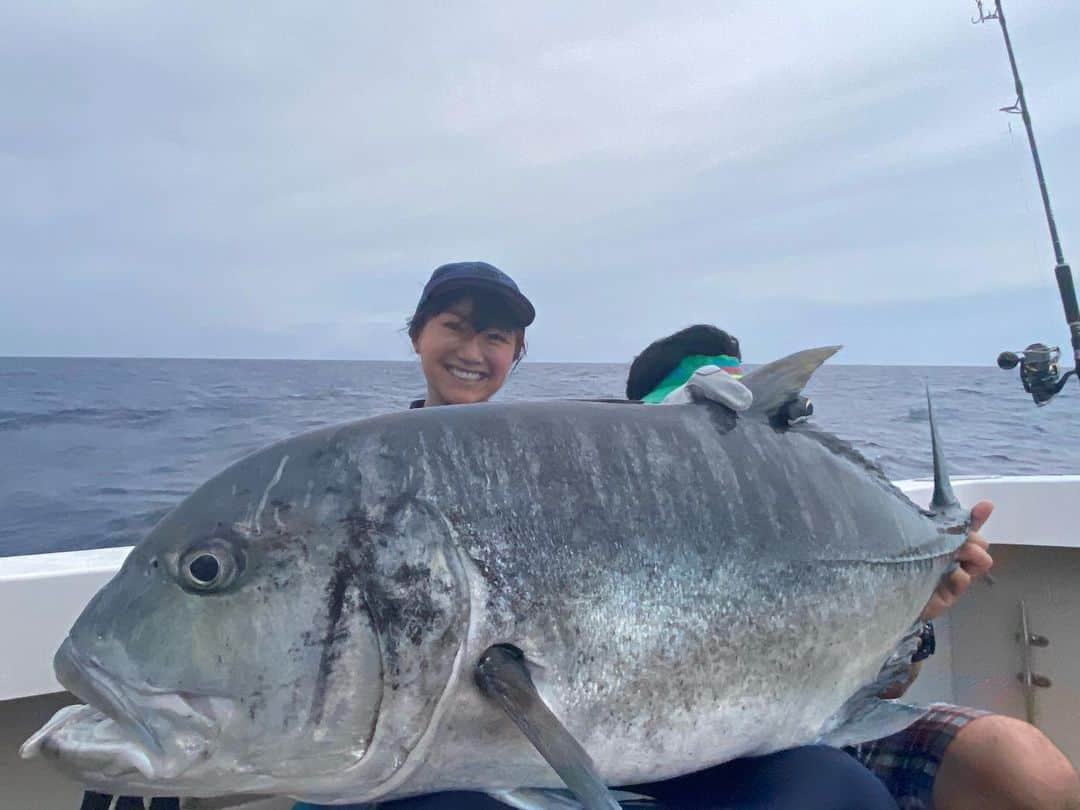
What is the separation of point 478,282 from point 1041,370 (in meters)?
4.00

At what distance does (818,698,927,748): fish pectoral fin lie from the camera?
1827mm

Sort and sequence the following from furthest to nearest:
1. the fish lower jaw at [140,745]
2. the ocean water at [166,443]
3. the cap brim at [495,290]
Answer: the ocean water at [166,443], the cap brim at [495,290], the fish lower jaw at [140,745]

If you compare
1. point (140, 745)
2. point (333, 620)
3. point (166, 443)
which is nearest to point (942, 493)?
point (333, 620)

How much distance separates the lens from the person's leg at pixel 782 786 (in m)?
1.67

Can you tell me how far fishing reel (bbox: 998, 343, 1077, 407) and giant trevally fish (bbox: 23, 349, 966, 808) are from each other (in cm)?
401

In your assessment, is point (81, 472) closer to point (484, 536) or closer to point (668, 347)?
point (668, 347)

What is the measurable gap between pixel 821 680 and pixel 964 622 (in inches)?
114

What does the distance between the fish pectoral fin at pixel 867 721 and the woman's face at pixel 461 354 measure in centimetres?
169

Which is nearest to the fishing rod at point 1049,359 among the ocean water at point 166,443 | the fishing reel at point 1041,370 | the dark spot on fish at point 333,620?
the fishing reel at point 1041,370

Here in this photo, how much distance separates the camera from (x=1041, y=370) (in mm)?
4898

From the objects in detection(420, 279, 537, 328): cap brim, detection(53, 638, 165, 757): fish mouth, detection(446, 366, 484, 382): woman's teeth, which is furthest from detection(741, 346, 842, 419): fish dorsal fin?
detection(53, 638, 165, 757): fish mouth

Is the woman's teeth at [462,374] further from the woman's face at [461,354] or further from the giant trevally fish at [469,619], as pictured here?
the giant trevally fish at [469,619]

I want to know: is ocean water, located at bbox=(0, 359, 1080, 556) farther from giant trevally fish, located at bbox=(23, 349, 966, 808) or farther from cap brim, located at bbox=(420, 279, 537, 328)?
giant trevally fish, located at bbox=(23, 349, 966, 808)

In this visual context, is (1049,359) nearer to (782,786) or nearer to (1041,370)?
(1041,370)
